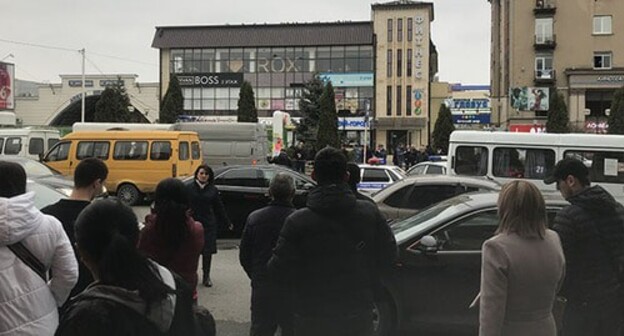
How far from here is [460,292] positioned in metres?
5.69

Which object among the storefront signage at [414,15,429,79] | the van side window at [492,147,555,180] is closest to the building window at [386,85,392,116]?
the storefront signage at [414,15,429,79]

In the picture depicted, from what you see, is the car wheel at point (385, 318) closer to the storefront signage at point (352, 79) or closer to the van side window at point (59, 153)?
the van side window at point (59, 153)

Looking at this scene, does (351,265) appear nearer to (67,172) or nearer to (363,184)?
(363,184)

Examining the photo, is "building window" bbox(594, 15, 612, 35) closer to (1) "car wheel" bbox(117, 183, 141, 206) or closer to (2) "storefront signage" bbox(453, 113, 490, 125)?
(2) "storefront signage" bbox(453, 113, 490, 125)

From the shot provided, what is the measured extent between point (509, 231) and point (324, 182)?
0.99 m

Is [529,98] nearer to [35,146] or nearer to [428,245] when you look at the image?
[35,146]

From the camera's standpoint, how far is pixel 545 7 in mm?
52781

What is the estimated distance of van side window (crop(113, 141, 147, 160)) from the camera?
1948cm

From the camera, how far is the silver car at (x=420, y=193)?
9867 mm

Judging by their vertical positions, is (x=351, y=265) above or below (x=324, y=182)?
below

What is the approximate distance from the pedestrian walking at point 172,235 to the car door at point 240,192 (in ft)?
27.4

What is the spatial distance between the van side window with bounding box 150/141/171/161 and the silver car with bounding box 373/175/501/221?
36.2 feet

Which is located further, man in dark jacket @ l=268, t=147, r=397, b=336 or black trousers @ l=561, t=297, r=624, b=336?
black trousers @ l=561, t=297, r=624, b=336

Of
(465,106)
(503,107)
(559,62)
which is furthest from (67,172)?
(465,106)
